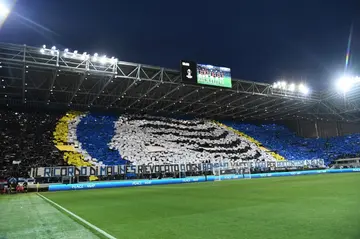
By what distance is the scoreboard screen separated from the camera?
91.1ft

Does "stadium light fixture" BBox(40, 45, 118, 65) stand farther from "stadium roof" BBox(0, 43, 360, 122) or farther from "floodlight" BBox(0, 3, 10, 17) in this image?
"floodlight" BBox(0, 3, 10, 17)

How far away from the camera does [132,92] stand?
115 ft

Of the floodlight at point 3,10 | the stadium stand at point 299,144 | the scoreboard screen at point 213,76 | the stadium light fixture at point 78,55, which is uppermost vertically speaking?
the stadium light fixture at point 78,55

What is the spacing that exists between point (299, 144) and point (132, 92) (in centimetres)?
3229

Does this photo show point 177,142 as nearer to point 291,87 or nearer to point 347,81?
point 291,87

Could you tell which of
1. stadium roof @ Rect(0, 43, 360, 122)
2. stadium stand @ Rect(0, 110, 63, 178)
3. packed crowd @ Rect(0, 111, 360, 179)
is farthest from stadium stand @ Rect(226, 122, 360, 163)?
stadium stand @ Rect(0, 110, 63, 178)

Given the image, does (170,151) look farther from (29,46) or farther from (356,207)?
(356,207)

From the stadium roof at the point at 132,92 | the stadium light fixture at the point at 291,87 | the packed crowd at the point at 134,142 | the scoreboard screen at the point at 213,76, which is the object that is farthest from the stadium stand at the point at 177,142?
the scoreboard screen at the point at 213,76

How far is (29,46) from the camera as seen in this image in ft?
75.2

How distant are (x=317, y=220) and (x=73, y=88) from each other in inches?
1283

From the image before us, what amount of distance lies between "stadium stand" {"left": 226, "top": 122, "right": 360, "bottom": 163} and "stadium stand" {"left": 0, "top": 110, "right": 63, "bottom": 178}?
101ft

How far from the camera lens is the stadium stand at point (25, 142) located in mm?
26156

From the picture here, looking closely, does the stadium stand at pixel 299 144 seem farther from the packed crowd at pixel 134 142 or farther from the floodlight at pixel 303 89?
the floodlight at pixel 303 89

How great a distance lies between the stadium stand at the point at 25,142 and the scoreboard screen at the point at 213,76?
56.5ft
